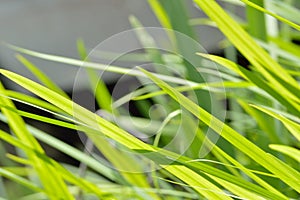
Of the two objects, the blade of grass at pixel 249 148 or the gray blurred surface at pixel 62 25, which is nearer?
the blade of grass at pixel 249 148

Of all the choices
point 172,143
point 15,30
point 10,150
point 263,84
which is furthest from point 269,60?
point 15,30

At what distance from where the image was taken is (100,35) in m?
1.51

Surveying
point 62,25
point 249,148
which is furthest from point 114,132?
point 62,25

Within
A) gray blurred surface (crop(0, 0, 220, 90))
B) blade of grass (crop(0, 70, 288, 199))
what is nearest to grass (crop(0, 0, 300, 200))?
blade of grass (crop(0, 70, 288, 199))

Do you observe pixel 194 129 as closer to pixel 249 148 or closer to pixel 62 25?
pixel 249 148

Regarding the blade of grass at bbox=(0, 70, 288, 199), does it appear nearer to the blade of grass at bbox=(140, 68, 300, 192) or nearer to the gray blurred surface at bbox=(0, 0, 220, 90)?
the blade of grass at bbox=(140, 68, 300, 192)

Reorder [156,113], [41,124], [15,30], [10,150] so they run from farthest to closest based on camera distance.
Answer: [15,30], [41,124], [10,150], [156,113]

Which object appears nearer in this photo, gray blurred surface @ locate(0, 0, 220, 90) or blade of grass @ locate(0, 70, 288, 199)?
blade of grass @ locate(0, 70, 288, 199)

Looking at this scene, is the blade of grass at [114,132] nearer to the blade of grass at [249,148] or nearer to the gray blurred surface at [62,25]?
the blade of grass at [249,148]

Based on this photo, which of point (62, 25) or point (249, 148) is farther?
point (62, 25)

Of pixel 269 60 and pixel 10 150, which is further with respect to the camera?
pixel 10 150

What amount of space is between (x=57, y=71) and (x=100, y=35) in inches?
5.2

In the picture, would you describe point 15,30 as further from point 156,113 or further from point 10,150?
point 156,113

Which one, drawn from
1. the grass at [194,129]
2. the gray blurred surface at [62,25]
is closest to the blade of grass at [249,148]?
the grass at [194,129]
